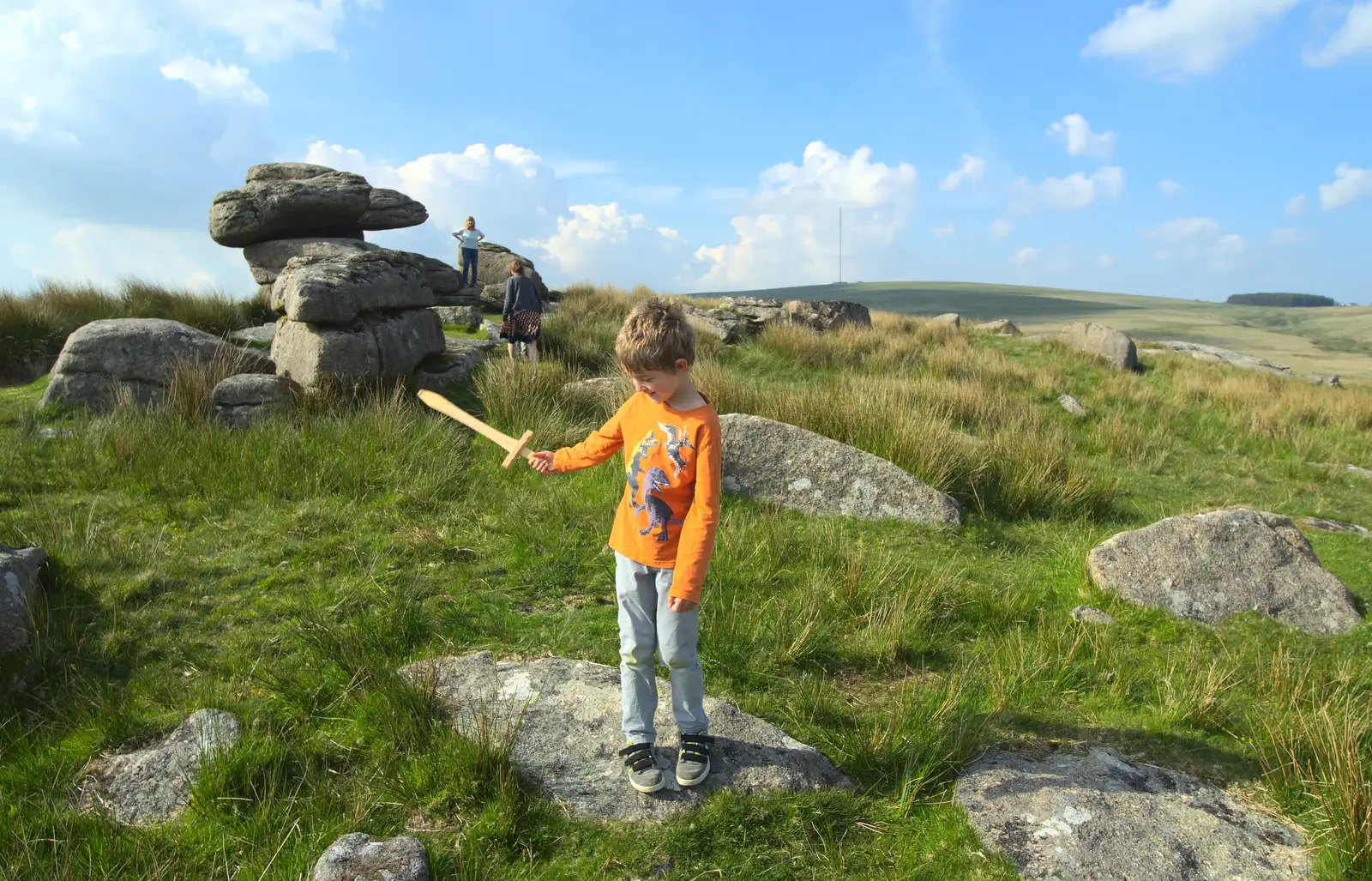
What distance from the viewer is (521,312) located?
470 inches

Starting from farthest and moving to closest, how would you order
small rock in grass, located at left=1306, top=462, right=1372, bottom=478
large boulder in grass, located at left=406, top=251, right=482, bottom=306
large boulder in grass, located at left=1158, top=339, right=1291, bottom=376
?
large boulder in grass, located at left=1158, top=339, right=1291, bottom=376 → large boulder in grass, located at left=406, top=251, right=482, bottom=306 → small rock in grass, located at left=1306, top=462, right=1372, bottom=478

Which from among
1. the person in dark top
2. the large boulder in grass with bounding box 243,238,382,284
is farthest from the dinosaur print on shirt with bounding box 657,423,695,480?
the large boulder in grass with bounding box 243,238,382,284

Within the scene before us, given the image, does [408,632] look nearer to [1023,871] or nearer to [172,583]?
[172,583]

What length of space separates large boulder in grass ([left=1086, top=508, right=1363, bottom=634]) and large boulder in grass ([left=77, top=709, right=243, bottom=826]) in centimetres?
500

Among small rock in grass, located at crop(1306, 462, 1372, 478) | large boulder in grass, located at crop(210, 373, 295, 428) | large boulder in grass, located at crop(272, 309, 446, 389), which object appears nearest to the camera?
large boulder in grass, located at crop(210, 373, 295, 428)

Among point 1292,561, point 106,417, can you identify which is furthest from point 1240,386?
point 106,417

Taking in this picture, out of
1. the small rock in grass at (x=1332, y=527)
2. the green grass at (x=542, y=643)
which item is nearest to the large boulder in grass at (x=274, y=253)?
the green grass at (x=542, y=643)

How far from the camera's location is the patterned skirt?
1198cm

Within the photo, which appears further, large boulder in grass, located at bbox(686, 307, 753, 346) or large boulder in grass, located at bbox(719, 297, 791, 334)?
large boulder in grass, located at bbox(719, 297, 791, 334)

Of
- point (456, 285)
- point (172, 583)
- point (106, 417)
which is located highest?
point (456, 285)

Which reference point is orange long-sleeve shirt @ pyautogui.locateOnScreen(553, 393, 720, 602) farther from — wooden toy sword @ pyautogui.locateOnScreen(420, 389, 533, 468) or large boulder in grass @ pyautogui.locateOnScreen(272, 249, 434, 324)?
large boulder in grass @ pyautogui.locateOnScreen(272, 249, 434, 324)

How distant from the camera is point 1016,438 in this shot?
8117 mm

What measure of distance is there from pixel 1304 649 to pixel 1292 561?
857mm

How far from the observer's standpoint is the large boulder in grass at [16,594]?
3938mm
